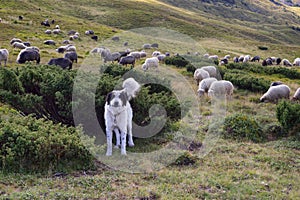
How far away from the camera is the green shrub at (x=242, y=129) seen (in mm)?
11422

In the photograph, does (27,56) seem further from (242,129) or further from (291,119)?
(291,119)

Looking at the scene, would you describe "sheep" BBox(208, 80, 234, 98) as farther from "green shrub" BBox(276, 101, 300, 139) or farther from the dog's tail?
the dog's tail

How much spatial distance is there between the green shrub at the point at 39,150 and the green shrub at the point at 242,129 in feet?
17.5

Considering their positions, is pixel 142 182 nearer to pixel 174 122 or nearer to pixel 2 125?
pixel 2 125

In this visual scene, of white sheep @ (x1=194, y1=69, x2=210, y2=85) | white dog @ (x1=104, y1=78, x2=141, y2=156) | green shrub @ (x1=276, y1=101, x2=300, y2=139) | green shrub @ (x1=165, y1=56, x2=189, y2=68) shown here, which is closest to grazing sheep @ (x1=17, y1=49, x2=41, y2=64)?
green shrub @ (x1=165, y1=56, x2=189, y2=68)

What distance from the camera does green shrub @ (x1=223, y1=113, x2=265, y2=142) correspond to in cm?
1142

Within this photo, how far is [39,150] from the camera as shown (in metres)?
8.02

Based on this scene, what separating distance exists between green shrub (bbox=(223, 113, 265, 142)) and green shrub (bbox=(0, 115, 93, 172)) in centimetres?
532

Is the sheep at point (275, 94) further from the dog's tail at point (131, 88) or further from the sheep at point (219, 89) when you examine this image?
the dog's tail at point (131, 88)

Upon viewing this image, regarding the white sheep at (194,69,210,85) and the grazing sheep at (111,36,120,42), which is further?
the grazing sheep at (111,36,120,42)

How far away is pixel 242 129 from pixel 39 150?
6.90 m

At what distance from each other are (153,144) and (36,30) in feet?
145

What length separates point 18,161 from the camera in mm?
7883

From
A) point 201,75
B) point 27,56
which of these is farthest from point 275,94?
point 27,56
